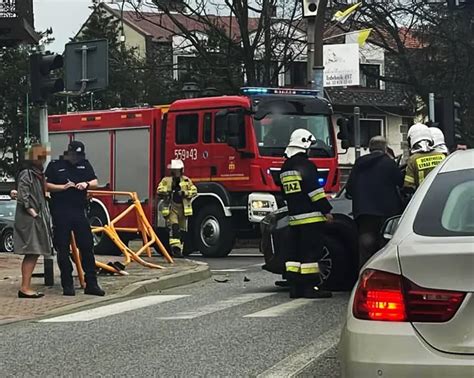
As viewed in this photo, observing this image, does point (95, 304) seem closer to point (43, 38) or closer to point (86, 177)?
point (86, 177)

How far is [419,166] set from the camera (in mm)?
8609

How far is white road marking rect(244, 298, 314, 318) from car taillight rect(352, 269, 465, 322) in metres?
4.50

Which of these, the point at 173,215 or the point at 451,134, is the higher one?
the point at 451,134

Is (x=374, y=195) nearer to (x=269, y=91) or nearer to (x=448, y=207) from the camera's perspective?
(x=448, y=207)

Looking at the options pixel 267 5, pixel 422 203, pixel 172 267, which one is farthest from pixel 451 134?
pixel 267 5

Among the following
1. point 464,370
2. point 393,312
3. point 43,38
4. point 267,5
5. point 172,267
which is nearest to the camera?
point 464,370

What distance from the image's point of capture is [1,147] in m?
43.9

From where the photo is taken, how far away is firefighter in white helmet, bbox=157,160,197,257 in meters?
15.5

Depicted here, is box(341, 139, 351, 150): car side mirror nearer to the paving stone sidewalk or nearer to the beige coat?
the paving stone sidewalk

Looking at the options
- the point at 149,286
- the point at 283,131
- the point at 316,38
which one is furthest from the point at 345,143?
the point at 149,286

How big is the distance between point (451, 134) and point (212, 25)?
52.1 ft

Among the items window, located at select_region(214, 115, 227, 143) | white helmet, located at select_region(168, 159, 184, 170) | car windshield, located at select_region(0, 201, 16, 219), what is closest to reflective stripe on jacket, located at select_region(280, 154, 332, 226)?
white helmet, located at select_region(168, 159, 184, 170)

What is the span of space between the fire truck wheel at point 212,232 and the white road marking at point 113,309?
6.06m

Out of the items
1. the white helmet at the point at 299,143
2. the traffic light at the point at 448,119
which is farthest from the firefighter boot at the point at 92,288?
the traffic light at the point at 448,119
